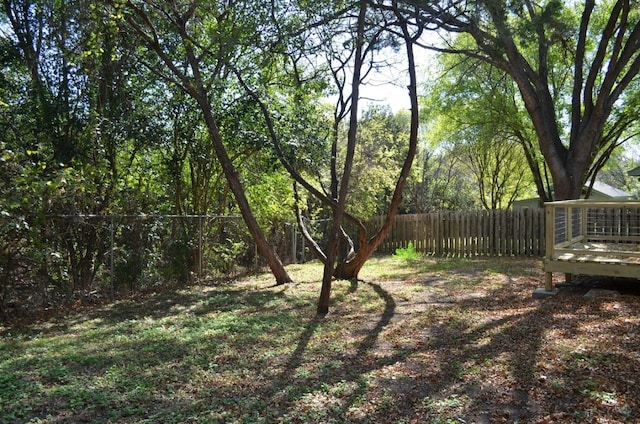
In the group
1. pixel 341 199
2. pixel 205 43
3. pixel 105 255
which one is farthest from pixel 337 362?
pixel 205 43

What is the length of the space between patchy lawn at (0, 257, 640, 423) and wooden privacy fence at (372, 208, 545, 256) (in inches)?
289

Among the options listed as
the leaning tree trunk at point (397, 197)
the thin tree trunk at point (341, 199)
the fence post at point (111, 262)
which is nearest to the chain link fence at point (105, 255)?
the fence post at point (111, 262)

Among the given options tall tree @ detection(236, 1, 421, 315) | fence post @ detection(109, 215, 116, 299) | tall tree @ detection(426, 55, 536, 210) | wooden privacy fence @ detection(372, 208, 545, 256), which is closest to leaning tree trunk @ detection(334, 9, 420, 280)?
tall tree @ detection(236, 1, 421, 315)

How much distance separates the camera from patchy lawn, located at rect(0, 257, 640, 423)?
337 centimetres

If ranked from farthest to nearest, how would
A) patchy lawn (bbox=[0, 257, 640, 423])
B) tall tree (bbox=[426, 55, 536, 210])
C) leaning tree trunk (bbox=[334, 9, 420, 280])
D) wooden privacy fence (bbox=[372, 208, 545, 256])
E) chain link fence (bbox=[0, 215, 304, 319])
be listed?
tall tree (bbox=[426, 55, 536, 210]) < wooden privacy fence (bbox=[372, 208, 545, 256]) < leaning tree trunk (bbox=[334, 9, 420, 280]) < chain link fence (bbox=[0, 215, 304, 319]) < patchy lawn (bbox=[0, 257, 640, 423])

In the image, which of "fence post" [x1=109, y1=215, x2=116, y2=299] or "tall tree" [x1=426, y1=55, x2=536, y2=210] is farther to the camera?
"tall tree" [x1=426, y1=55, x2=536, y2=210]

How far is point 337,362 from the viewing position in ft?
14.8

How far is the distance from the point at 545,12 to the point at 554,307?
573 centimetres

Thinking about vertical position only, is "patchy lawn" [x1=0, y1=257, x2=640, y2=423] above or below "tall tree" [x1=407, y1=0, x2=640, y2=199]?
below

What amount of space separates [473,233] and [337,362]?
11.8 metres

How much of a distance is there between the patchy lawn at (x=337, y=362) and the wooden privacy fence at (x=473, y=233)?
7350mm

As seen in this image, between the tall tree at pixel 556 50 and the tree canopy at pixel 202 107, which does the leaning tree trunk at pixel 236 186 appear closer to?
the tree canopy at pixel 202 107

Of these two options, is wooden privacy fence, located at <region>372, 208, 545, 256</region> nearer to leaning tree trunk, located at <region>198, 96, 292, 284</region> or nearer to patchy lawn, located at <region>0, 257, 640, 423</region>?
patchy lawn, located at <region>0, 257, 640, 423</region>

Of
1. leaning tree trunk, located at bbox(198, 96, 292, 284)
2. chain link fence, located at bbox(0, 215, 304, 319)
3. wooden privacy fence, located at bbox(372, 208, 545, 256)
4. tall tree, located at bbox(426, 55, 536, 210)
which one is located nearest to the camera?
chain link fence, located at bbox(0, 215, 304, 319)
